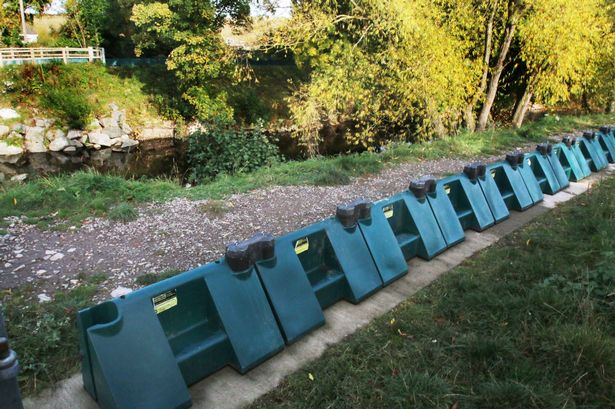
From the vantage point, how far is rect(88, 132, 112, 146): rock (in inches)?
800

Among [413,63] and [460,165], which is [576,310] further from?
[413,63]

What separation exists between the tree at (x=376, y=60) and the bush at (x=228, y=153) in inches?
51.3

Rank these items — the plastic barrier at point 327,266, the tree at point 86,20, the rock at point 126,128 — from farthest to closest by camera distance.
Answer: the tree at point 86,20, the rock at point 126,128, the plastic barrier at point 327,266

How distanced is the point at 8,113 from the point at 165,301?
68.4ft

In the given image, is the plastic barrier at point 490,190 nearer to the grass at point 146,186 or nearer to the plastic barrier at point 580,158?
the grass at point 146,186

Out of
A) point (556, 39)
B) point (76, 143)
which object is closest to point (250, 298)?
point (556, 39)

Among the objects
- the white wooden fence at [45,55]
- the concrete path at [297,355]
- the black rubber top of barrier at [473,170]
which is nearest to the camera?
the concrete path at [297,355]

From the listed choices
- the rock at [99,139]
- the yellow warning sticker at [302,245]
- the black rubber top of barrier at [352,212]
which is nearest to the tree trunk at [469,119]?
the black rubber top of barrier at [352,212]

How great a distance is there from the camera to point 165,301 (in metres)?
2.97

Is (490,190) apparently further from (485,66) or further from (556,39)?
(485,66)

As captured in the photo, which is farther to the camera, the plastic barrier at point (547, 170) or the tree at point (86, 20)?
the tree at point (86, 20)

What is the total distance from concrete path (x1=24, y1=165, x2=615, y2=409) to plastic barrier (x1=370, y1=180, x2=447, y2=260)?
123mm

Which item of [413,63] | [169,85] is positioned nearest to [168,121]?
[169,85]

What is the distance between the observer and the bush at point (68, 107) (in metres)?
20.6
